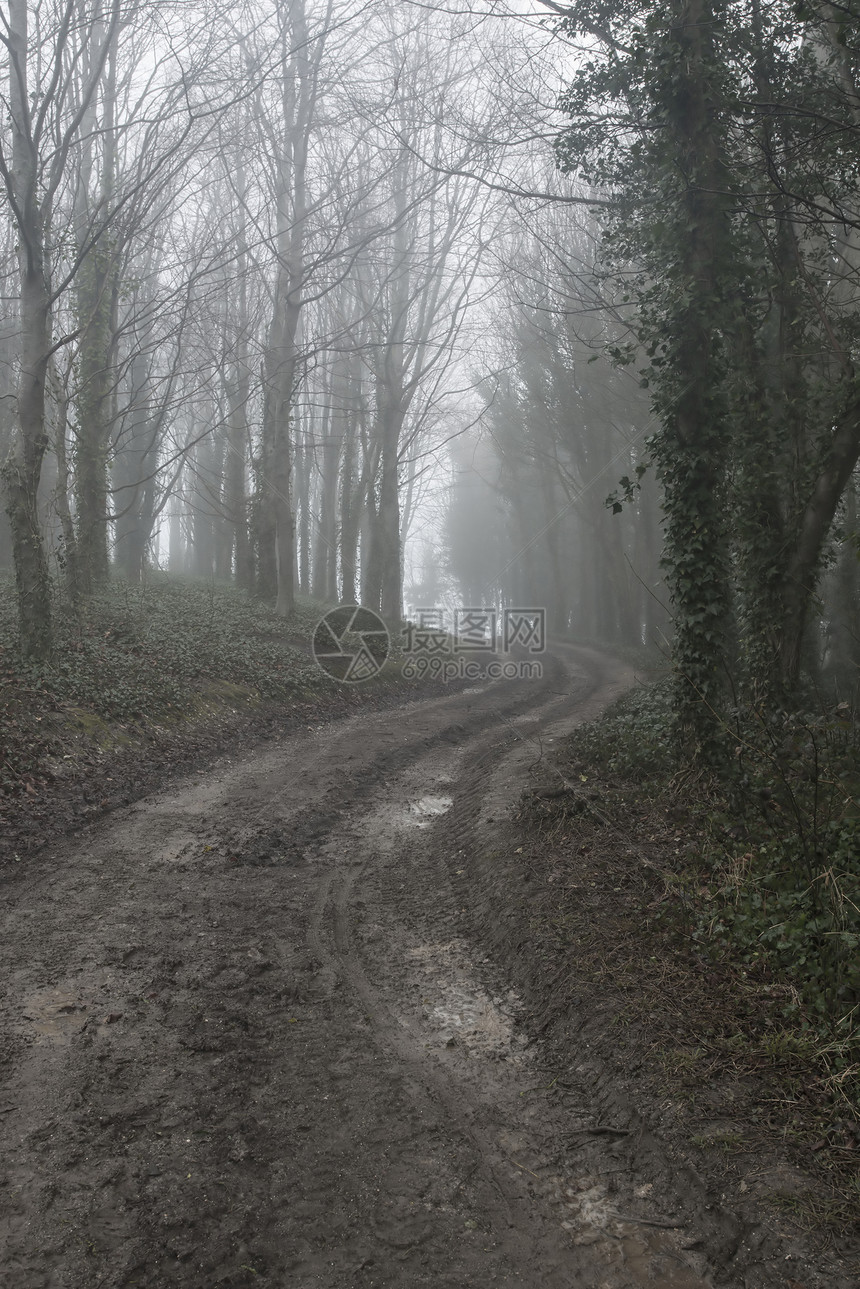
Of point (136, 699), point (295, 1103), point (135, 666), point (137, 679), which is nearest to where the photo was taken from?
point (295, 1103)

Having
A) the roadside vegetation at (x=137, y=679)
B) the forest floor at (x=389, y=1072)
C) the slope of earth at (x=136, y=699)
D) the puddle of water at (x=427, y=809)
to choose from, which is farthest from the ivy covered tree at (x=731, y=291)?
the roadside vegetation at (x=137, y=679)

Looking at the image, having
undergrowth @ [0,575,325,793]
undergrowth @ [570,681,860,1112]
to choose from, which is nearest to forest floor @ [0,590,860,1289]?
undergrowth @ [570,681,860,1112]

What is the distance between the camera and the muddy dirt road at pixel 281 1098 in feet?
9.87

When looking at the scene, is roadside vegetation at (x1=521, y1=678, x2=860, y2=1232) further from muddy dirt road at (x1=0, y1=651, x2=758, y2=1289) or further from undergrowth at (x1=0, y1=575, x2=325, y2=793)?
undergrowth at (x1=0, y1=575, x2=325, y2=793)

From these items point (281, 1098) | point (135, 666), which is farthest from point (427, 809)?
point (135, 666)

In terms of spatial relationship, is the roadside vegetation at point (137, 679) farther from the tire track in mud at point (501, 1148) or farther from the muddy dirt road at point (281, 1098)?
the tire track in mud at point (501, 1148)

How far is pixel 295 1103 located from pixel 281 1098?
0.08 meters

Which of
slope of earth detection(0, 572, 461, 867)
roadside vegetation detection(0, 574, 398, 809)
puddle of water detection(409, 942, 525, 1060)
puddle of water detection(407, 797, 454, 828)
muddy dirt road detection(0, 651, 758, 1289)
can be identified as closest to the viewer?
muddy dirt road detection(0, 651, 758, 1289)

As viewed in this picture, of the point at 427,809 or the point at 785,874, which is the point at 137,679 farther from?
the point at 785,874

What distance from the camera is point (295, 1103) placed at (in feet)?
12.7

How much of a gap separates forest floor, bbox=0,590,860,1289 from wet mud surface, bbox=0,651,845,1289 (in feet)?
0.05

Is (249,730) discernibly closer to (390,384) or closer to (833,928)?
(833,928)

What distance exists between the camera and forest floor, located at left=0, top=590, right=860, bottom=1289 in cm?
303

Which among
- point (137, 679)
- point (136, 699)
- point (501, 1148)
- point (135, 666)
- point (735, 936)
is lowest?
point (501, 1148)
